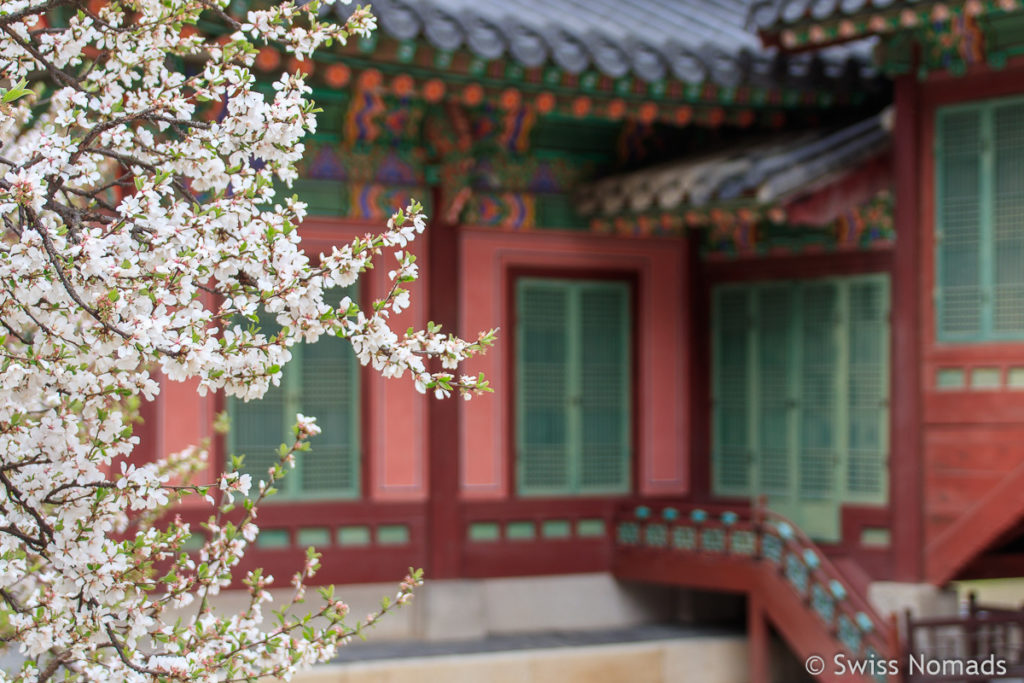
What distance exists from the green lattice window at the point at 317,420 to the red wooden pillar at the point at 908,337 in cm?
341

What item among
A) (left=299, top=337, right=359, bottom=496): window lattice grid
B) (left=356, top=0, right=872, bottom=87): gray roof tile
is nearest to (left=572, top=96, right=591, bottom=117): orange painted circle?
(left=356, top=0, right=872, bottom=87): gray roof tile

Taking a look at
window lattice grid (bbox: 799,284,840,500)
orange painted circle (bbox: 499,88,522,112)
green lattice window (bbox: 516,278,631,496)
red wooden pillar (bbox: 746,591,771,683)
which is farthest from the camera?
green lattice window (bbox: 516,278,631,496)

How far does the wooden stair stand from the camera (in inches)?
339

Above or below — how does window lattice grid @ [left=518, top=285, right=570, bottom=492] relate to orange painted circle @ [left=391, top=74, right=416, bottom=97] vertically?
below

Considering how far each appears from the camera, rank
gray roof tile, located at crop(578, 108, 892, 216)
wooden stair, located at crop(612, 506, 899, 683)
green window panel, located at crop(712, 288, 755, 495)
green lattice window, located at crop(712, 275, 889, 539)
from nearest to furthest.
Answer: wooden stair, located at crop(612, 506, 899, 683) < gray roof tile, located at crop(578, 108, 892, 216) < green lattice window, located at crop(712, 275, 889, 539) < green window panel, located at crop(712, 288, 755, 495)

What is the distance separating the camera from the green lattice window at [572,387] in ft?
33.1

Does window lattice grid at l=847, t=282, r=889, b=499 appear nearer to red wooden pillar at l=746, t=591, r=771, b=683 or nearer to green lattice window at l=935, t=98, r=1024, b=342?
green lattice window at l=935, t=98, r=1024, b=342

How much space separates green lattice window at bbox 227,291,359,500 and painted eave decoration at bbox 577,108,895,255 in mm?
2100

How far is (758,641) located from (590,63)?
3804mm

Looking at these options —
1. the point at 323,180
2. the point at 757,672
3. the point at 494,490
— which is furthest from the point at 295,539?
the point at 757,672

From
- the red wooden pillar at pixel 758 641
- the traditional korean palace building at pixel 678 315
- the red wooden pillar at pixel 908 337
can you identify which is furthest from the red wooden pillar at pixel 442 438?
the red wooden pillar at pixel 908 337

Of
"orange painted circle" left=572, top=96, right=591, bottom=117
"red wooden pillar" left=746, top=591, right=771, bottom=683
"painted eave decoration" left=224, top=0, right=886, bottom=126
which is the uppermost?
"painted eave decoration" left=224, top=0, right=886, bottom=126

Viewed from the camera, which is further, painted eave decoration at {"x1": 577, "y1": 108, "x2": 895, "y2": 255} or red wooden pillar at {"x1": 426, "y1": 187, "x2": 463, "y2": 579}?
red wooden pillar at {"x1": 426, "y1": 187, "x2": 463, "y2": 579}

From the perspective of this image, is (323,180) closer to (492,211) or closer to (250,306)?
(492,211)
